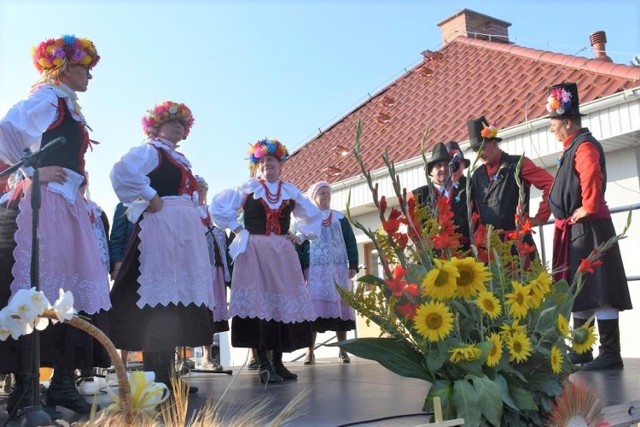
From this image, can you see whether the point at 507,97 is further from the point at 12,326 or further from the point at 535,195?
the point at 12,326

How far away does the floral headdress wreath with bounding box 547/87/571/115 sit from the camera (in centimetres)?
486

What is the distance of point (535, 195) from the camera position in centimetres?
780

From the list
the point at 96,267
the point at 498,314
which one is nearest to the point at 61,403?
the point at 96,267

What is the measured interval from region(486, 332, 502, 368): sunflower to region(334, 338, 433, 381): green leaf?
25 cm

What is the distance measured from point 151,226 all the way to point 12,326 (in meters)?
2.24

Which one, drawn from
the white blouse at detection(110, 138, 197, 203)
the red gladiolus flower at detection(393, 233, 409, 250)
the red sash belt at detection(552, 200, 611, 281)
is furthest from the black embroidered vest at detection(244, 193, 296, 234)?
the red gladiolus flower at detection(393, 233, 409, 250)

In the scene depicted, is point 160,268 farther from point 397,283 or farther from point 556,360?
point 556,360

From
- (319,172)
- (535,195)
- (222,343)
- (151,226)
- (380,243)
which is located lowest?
(222,343)

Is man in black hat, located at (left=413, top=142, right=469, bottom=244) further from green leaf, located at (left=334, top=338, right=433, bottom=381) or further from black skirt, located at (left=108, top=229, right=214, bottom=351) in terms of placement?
green leaf, located at (left=334, top=338, right=433, bottom=381)

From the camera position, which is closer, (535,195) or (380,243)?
(380,243)

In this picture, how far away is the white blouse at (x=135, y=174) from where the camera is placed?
3.78 meters

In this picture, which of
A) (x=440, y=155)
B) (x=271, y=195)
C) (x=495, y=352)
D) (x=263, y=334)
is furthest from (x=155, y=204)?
(x=440, y=155)

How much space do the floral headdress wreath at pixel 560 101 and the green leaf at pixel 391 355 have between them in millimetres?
2964

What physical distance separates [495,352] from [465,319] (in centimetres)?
17
